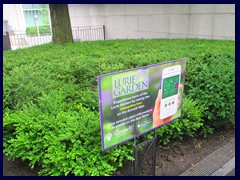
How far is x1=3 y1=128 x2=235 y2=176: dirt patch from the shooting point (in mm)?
2674

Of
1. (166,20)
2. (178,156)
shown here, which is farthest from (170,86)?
(166,20)

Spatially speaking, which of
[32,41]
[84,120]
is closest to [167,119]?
[84,120]

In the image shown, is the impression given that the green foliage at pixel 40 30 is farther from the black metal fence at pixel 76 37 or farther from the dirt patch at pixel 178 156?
the dirt patch at pixel 178 156

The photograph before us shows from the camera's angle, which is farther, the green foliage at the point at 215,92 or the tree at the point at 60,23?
the tree at the point at 60,23

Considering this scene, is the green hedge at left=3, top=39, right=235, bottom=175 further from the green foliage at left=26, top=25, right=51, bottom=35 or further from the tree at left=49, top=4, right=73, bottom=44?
the green foliage at left=26, top=25, right=51, bottom=35

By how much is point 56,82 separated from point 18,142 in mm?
1500

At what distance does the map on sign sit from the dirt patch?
0.91 meters

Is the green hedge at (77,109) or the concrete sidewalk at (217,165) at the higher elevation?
the green hedge at (77,109)

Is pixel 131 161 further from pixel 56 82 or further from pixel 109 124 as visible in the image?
pixel 56 82

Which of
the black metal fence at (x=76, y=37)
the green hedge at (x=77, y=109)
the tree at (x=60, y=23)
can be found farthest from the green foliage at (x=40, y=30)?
the green hedge at (x=77, y=109)

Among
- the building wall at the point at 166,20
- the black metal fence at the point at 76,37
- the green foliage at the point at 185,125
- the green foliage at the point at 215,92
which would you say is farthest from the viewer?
the black metal fence at the point at 76,37

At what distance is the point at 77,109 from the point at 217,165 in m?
1.92

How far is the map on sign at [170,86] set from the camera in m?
2.39

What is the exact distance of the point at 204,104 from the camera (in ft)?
11.1
